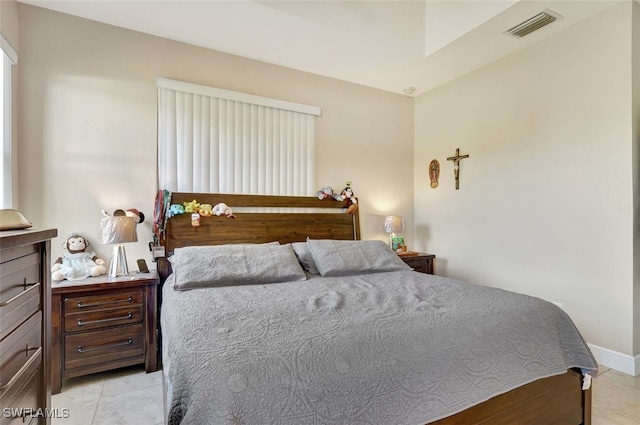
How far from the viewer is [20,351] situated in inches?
41.0

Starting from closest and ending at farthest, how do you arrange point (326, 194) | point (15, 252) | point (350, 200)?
point (15, 252), point (326, 194), point (350, 200)

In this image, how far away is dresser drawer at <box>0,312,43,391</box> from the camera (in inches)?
36.2

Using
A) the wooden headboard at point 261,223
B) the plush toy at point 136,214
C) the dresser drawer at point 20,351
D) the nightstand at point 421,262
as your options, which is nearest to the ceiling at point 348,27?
the wooden headboard at point 261,223

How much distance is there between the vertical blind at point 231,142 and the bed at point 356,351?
93cm

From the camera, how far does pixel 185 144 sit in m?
3.09

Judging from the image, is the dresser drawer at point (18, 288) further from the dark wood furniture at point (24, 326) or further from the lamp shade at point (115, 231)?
the lamp shade at point (115, 231)

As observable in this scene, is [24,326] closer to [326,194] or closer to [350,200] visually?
[326,194]

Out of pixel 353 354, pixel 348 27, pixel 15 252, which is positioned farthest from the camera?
pixel 348 27

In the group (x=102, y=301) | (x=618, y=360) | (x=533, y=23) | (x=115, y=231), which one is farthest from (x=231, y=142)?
(x=618, y=360)

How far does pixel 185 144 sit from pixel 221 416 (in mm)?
2619

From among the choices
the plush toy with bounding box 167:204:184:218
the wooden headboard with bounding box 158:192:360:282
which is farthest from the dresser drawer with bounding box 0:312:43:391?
the plush toy with bounding box 167:204:184:218

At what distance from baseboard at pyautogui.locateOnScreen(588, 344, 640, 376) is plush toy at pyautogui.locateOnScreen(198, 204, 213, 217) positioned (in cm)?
343

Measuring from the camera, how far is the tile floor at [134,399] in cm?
196

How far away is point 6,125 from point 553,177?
4.33m
